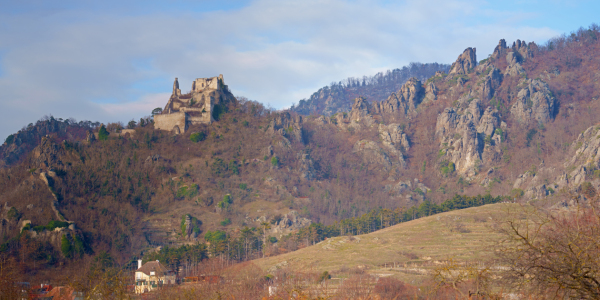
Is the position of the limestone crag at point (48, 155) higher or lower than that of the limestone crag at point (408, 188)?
higher

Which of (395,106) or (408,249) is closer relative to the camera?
(408,249)

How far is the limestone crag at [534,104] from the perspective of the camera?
137750mm

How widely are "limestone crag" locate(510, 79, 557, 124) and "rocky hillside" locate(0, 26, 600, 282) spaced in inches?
14.8

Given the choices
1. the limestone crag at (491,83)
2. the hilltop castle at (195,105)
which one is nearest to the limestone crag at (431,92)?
the limestone crag at (491,83)

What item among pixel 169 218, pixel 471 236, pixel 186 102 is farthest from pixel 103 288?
pixel 186 102

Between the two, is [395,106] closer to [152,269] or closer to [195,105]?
[195,105]

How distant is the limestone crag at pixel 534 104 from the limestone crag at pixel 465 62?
28.8 meters

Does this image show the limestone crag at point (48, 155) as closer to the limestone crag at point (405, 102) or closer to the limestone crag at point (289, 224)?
the limestone crag at point (289, 224)

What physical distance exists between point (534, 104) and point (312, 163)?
6724 cm

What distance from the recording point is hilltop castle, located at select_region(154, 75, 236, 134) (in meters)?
122

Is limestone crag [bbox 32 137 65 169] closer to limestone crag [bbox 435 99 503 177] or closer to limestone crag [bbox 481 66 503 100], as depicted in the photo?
limestone crag [bbox 435 99 503 177]

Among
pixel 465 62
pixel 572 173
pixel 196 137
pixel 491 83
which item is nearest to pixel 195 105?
pixel 196 137

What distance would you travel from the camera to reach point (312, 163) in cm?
12988

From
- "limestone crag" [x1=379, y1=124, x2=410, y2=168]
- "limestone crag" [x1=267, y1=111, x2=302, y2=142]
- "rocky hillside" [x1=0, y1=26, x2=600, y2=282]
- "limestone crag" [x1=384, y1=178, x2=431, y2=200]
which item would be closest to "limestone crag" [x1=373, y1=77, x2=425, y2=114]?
"rocky hillside" [x1=0, y1=26, x2=600, y2=282]
